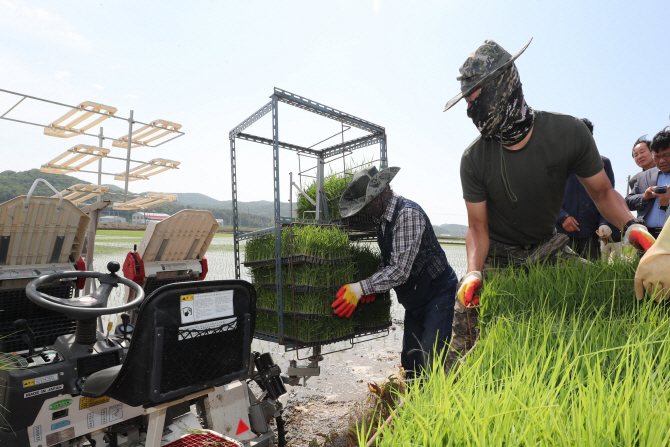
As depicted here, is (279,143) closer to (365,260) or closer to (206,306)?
(365,260)

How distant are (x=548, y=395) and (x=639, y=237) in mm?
1501

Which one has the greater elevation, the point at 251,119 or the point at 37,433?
the point at 251,119

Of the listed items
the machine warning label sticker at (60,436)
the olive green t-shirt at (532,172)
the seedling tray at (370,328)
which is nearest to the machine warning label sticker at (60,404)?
the machine warning label sticker at (60,436)

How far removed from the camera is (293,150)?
4852 mm

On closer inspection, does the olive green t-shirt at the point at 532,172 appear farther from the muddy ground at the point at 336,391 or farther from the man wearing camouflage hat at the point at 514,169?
the muddy ground at the point at 336,391

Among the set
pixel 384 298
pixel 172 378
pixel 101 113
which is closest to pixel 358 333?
pixel 384 298

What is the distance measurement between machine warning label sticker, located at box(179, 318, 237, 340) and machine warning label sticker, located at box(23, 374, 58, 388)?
0.82 m

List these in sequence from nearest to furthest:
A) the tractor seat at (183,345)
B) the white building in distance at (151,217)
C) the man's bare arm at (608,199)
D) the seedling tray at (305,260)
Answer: the tractor seat at (183,345) < the man's bare arm at (608,199) < the seedling tray at (305,260) < the white building in distance at (151,217)

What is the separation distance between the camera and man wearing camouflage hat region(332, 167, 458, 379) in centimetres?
312

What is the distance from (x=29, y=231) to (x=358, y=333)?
2.62 meters

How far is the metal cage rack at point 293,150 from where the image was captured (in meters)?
3.24

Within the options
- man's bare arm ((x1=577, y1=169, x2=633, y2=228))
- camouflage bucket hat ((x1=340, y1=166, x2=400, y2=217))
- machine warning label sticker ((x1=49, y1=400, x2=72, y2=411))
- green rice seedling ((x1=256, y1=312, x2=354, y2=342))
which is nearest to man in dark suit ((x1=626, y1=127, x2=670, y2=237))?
man's bare arm ((x1=577, y1=169, x2=633, y2=228))

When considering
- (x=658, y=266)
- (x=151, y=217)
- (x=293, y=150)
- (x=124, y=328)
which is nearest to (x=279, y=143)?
(x=293, y=150)

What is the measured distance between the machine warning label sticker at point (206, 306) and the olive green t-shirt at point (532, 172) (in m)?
1.61
